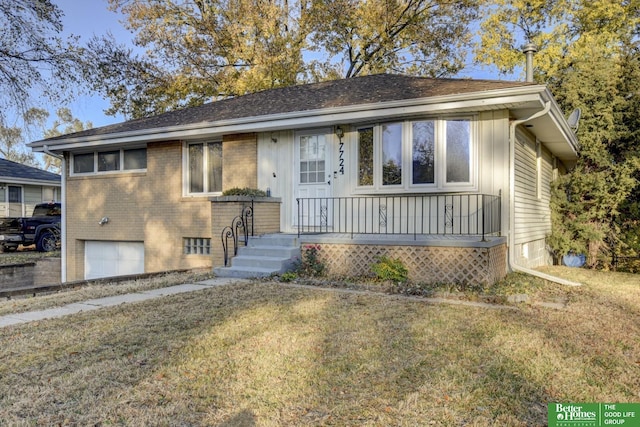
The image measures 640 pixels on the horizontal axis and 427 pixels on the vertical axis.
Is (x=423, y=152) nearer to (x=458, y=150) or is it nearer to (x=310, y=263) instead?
(x=458, y=150)

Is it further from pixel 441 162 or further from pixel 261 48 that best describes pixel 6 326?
pixel 261 48

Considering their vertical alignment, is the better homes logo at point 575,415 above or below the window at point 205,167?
below

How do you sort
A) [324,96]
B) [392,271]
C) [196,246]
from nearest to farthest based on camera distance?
[392,271] → [324,96] → [196,246]

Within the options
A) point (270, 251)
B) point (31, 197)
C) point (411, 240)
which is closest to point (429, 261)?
point (411, 240)

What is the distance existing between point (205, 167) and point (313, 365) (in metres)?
7.63

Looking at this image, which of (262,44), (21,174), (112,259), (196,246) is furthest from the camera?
(21,174)

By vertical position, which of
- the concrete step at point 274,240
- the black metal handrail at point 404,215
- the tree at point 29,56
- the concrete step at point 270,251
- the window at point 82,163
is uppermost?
the tree at point 29,56

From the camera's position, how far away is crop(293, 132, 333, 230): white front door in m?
8.86

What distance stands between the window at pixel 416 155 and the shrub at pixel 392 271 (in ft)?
5.40

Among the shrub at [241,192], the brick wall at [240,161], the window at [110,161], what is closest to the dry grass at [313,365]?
the shrub at [241,192]

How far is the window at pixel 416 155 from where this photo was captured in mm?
7645

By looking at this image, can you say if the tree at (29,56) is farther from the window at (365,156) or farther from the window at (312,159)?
the window at (365,156)

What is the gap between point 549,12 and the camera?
61.3ft

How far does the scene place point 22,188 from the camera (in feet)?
71.6
